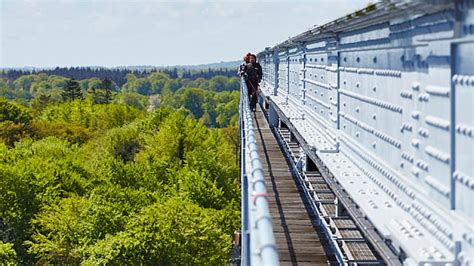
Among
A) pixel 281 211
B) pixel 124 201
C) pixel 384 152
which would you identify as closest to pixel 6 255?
pixel 124 201

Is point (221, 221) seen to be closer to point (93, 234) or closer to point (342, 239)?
point (93, 234)

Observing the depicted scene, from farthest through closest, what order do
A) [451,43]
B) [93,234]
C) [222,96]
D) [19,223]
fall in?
[222,96] → [19,223] → [93,234] → [451,43]

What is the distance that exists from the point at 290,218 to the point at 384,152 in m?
3.37

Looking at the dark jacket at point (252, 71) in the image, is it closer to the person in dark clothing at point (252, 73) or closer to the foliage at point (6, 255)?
the person in dark clothing at point (252, 73)

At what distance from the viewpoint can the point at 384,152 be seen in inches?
252

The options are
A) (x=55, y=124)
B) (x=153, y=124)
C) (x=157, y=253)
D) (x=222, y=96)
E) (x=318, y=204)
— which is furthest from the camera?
(x=222, y=96)

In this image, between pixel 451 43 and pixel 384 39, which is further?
pixel 384 39

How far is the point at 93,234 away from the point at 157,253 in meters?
3.99

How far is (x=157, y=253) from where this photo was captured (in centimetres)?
2847

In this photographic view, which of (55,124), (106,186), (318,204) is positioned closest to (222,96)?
(55,124)

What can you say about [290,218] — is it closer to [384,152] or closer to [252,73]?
[384,152]

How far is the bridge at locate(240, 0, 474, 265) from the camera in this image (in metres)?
4.32

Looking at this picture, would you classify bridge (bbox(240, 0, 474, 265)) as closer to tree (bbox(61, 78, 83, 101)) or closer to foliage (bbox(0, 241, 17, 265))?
foliage (bbox(0, 241, 17, 265))

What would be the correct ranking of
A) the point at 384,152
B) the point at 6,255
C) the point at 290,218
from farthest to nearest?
the point at 6,255 → the point at 290,218 → the point at 384,152
